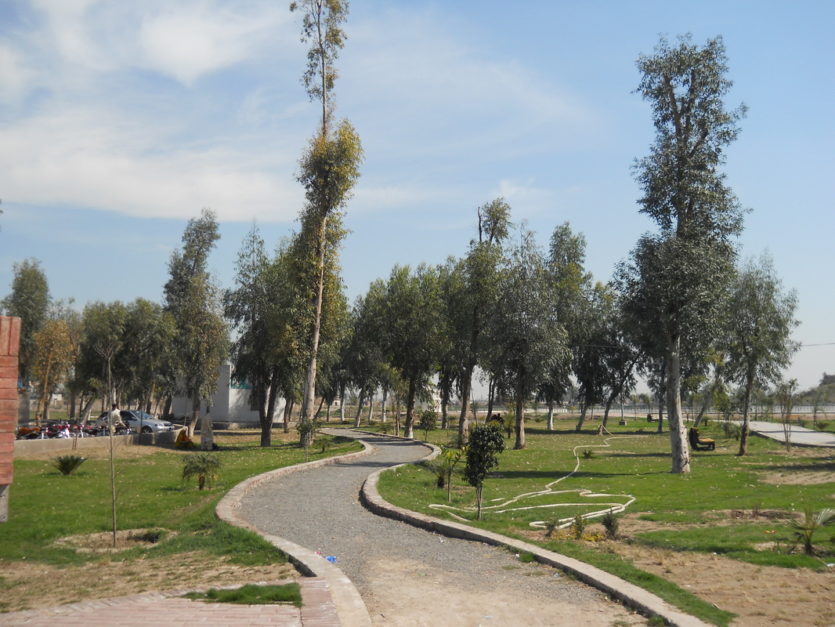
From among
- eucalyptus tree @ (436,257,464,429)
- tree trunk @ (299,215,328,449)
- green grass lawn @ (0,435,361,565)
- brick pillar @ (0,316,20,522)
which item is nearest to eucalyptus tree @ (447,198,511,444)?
eucalyptus tree @ (436,257,464,429)

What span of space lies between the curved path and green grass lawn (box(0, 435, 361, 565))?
112cm

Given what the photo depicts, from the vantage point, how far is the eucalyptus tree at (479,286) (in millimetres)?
39531

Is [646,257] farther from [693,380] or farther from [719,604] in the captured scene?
[693,380]

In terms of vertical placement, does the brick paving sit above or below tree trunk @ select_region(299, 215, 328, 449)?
below

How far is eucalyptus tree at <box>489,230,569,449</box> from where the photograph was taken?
37.7m

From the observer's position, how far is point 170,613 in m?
7.75

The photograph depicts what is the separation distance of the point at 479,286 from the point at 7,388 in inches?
1329

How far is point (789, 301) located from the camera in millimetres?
39031

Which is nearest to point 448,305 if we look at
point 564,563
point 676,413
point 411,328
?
point 411,328

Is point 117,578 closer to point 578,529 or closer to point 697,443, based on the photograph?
point 578,529

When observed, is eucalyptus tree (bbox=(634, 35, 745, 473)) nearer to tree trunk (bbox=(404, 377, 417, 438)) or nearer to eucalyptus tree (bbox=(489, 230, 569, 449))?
eucalyptus tree (bbox=(489, 230, 569, 449))

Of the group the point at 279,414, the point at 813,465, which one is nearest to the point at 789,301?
the point at 813,465

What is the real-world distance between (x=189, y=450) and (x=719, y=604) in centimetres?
3446

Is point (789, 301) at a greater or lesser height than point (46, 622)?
greater
